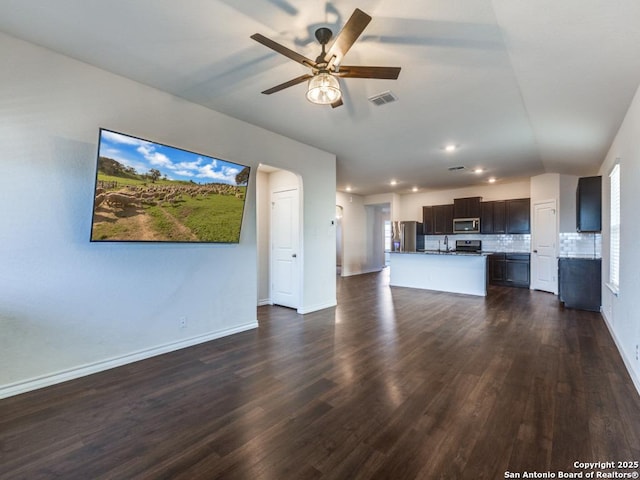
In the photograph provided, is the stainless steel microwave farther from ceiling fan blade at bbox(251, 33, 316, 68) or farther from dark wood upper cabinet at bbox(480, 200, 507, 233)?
ceiling fan blade at bbox(251, 33, 316, 68)

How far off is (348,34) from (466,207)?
777 cm

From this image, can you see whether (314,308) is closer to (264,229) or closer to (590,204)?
(264,229)

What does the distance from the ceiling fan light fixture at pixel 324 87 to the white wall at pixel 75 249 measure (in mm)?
1856

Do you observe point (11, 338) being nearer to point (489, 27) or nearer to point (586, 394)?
point (489, 27)

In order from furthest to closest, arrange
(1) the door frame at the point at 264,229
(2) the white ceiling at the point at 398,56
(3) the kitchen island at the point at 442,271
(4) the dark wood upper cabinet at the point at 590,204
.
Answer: (3) the kitchen island at the point at 442,271
(1) the door frame at the point at 264,229
(4) the dark wood upper cabinet at the point at 590,204
(2) the white ceiling at the point at 398,56

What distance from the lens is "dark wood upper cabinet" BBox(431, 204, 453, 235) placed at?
8.80m

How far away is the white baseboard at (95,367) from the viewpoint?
2.36 metres

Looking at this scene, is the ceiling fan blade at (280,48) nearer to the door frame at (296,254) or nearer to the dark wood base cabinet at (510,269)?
the door frame at (296,254)

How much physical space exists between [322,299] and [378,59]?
3.81 metres

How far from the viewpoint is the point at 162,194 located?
119 inches

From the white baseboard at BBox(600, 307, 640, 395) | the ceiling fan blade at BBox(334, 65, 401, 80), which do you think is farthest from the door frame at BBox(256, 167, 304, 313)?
the white baseboard at BBox(600, 307, 640, 395)

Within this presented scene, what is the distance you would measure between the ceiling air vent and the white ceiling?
0.06 metres

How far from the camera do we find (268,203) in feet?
18.5

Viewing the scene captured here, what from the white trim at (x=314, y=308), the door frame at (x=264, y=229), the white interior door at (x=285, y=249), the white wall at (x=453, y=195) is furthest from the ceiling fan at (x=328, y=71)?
the white wall at (x=453, y=195)
